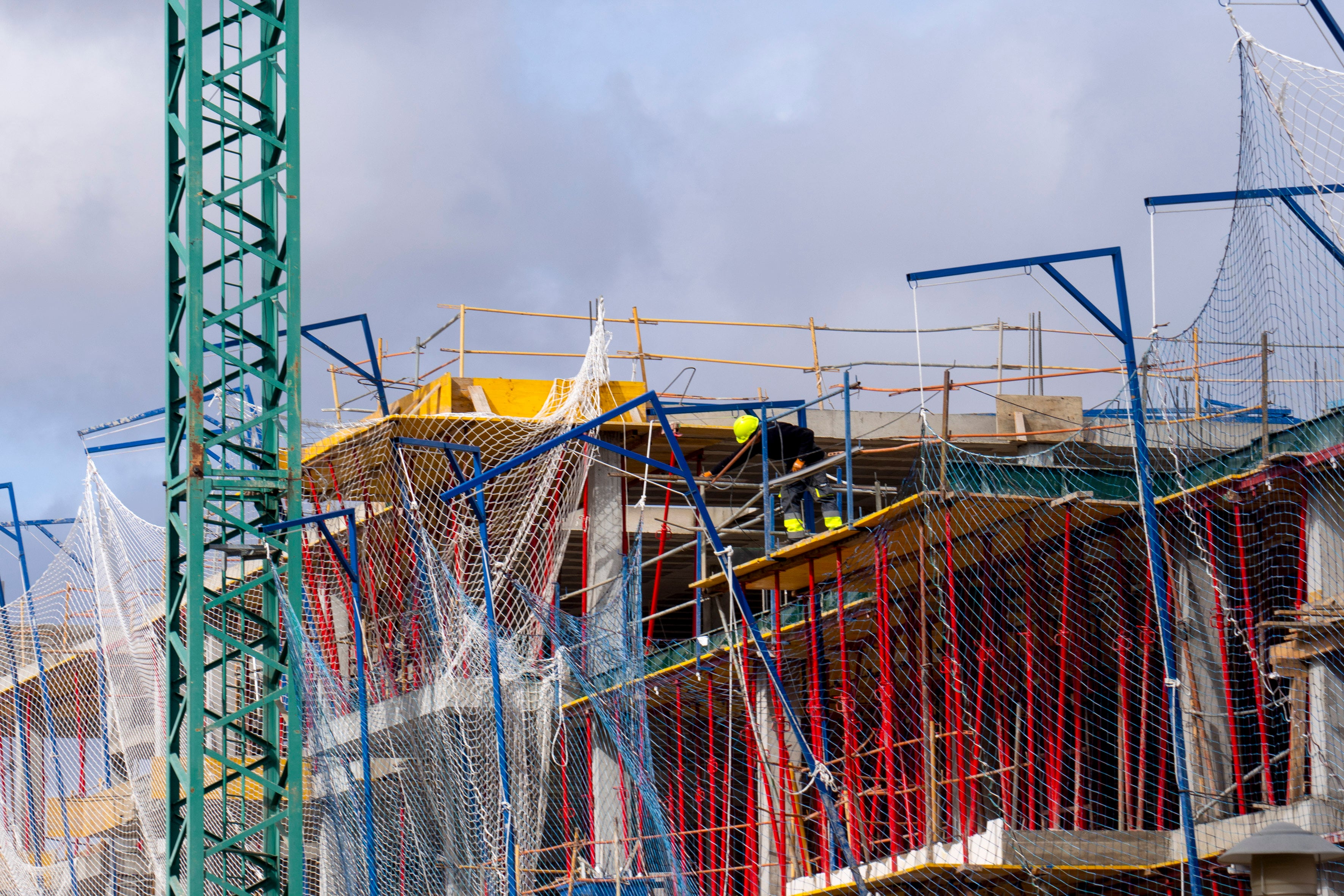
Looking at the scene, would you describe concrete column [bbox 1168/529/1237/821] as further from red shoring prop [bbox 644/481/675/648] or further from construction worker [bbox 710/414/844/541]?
red shoring prop [bbox 644/481/675/648]

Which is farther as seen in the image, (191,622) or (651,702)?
(651,702)

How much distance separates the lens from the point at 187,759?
14.9 m

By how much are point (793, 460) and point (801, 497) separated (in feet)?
3.86

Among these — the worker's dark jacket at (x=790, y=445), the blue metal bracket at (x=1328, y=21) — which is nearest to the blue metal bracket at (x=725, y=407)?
the worker's dark jacket at (x=790, y=445)

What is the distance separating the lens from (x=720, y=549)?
54.4 feet

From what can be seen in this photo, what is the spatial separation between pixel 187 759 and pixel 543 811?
507 cm

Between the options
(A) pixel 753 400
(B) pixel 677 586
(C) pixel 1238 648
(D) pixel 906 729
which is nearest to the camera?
(C) pixel 1238 648

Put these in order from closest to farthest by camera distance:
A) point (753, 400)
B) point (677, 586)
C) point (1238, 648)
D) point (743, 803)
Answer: point (1238, 648), point (753, 400), point (743, 803), point (677, 586)

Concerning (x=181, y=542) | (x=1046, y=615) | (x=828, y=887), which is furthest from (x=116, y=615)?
(x=1046, y=615)

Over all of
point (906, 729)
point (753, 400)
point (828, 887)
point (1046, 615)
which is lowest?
point (828, 887)

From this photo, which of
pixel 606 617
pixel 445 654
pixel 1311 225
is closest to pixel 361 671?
pixel 445 654

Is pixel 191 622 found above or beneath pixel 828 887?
above

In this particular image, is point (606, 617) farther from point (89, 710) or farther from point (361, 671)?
point (89, 710)

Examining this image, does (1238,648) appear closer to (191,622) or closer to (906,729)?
(906,729)
